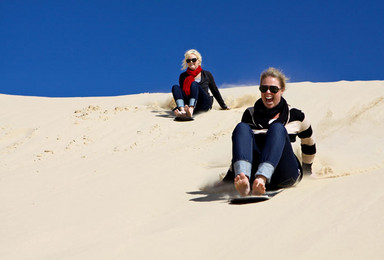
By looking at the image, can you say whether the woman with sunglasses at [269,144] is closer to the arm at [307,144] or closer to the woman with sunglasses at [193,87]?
the arm at [307,144]

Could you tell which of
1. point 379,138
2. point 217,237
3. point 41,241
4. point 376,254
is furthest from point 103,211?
point 379,138

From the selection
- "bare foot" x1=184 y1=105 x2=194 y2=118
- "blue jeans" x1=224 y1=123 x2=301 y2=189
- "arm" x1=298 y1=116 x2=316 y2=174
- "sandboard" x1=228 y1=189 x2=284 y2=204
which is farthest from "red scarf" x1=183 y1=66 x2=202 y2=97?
"sandboard" x1=228 y1=189 x2=284 y2=204

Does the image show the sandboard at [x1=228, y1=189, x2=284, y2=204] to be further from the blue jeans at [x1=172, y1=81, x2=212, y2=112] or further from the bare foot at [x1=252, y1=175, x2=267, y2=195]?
the blue jeans at [x1=172, y1=81, x2=212, y2=112]

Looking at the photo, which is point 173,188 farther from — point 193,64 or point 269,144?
point 193,64

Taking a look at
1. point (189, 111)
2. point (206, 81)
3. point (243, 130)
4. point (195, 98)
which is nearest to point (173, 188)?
point (243, 130)

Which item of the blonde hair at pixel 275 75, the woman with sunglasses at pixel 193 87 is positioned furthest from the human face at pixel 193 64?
the blonde hair at pixel 275 75

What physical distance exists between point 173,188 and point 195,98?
13.6 feet

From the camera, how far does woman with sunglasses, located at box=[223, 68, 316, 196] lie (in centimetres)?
322

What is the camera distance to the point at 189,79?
333 inches

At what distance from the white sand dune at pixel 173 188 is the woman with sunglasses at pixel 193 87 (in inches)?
11.6

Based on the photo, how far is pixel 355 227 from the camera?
2.25m

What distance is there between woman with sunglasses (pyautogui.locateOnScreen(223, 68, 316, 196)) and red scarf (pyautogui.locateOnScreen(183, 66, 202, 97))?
15.2 feet

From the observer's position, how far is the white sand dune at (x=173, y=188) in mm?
2366

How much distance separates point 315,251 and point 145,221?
140 centimetres
